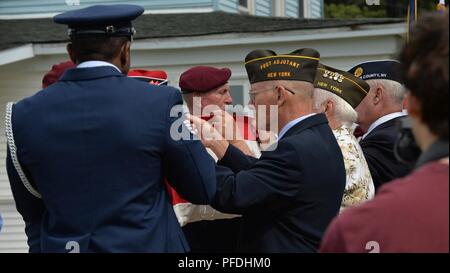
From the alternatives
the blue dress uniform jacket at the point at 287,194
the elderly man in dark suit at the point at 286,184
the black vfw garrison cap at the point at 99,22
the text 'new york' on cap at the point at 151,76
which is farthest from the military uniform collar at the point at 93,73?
the text 'new york' on cap at the point at 151,76

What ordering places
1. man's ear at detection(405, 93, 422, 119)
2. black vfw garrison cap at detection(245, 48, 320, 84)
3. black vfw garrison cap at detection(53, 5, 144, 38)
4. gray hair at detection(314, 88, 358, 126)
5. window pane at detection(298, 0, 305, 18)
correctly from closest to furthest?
1. man's ear at detection(405, 93, 422, 119)
2. black vfw garrison cap at detection(53, 5, 144, 38)
3. black vfw garrison cap at detection(245, 48, 320, 84)
4. gray hair at detection(314, 88, 358, 126)
5. window pane at detection(298, 0, 305, 18)

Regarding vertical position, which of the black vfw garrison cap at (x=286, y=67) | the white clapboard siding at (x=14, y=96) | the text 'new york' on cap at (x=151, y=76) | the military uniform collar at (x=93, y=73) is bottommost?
the white clapboard siding at (x=14, y=96)

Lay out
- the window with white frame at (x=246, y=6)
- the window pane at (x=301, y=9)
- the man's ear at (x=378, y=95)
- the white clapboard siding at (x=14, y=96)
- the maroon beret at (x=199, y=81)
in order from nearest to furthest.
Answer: the maroon beret at (x=199, y=81) < the man's ear at (x=378, y=95) < the white clapboard siding at (x=14, y=96) < the window with white frame at (x=246, y=6) < the window pane at (x=301, y=9)

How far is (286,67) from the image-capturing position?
401cm

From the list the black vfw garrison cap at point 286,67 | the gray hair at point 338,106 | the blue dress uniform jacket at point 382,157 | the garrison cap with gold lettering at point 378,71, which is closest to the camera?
the black vfw garrison cap at point 286,67

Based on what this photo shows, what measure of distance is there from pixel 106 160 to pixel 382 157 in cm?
224

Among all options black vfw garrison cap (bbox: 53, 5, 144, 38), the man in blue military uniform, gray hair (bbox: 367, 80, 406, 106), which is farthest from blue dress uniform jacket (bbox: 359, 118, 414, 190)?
black vfw garrison cap (bbox: 53, 5, 144, 38)

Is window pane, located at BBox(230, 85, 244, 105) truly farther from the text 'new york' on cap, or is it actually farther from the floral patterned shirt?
the floral patterned shirt

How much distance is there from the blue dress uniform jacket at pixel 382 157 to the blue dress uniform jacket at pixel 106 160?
1874 millimetres

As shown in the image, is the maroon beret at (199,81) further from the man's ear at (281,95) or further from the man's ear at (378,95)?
the man's ear at (281,95)

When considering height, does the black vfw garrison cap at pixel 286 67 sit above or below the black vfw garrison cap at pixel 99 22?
below

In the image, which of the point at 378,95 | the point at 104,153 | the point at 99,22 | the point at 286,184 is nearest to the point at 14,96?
the point at 378,95

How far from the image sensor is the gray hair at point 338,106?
4.58 metres

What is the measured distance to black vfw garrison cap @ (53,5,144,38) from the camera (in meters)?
3.09
